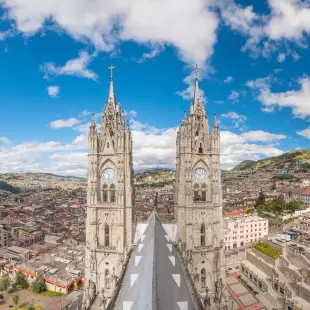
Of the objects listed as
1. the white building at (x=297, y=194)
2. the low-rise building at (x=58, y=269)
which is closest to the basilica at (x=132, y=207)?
the low-rise building at (x=58, y=269)

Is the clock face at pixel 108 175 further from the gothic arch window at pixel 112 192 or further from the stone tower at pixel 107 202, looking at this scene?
the gothic arch window at pixel 112 192

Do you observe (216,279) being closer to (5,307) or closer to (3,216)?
(5,307)

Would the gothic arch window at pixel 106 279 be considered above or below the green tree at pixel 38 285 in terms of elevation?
above

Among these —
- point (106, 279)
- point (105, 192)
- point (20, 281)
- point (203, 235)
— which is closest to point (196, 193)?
point (203, 235)

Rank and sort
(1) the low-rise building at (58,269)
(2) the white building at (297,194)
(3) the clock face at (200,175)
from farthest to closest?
(2) the white building at (297,194) → (1) the low-rise building at (58,269) → (3) the clock face at (200,175)

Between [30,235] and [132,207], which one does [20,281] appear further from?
[132,207]

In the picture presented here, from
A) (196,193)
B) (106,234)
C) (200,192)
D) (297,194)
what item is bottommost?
(297,194)

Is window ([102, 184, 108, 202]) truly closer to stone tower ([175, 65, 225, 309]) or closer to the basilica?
the basilica

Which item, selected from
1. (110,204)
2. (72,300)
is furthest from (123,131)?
(72,300)
